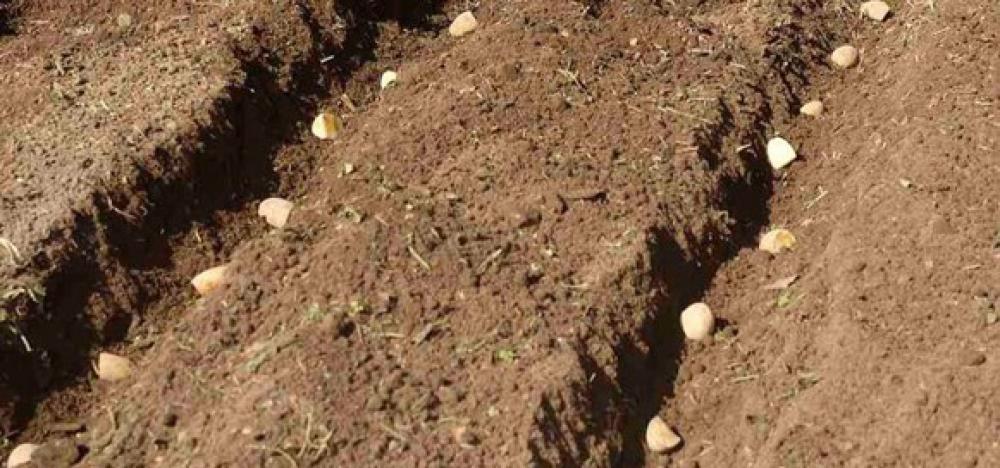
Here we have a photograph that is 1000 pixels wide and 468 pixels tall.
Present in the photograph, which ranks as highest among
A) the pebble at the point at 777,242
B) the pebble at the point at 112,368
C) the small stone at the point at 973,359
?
the pebble at the point at 112,368

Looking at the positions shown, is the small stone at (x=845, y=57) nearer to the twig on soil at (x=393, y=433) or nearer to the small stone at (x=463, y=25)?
the small stone at (x=463, y=25)

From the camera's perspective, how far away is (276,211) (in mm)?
3219

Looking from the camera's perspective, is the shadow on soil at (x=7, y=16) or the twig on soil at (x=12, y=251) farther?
the shadow on soil at (x=7, y=16)

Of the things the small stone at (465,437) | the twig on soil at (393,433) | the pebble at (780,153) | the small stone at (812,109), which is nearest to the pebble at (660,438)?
the small stone at (465,437)

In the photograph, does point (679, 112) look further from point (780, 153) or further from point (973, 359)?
point (973, 359)

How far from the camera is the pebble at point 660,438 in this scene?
2740mm

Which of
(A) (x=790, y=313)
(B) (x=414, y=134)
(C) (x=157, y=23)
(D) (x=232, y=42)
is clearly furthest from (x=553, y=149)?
(C) (x=157, y=23)

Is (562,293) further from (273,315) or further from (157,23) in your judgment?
(157,23)

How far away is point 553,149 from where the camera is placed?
329 cm

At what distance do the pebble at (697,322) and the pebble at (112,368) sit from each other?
1.25 metres

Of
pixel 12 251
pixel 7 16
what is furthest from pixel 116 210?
pixel 7 16

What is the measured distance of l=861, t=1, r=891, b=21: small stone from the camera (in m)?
3.99

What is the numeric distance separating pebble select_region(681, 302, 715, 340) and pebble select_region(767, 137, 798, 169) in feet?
2.04

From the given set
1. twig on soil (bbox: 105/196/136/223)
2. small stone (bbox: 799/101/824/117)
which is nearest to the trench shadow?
twig on soil (bbox: 105/196/136/223)
